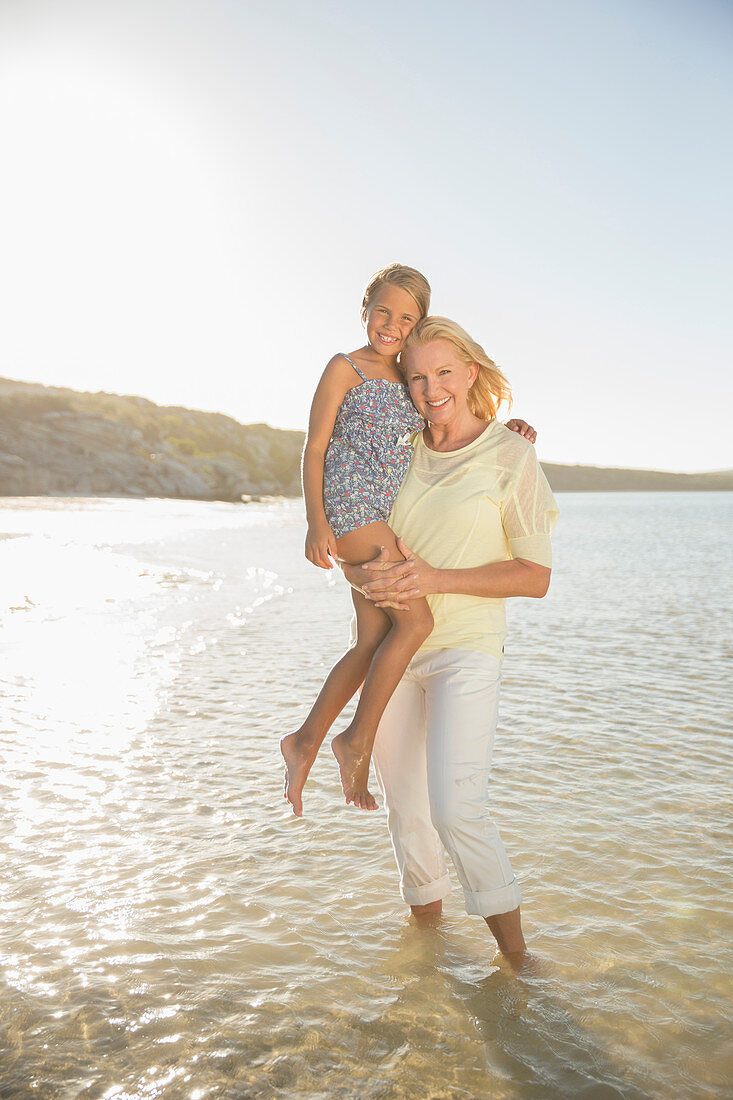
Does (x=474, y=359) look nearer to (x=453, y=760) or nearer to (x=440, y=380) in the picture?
(x=440, y=380)

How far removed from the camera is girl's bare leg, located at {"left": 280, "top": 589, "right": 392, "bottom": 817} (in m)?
3.20

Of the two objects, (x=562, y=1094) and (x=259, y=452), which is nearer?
(x=562, y=1094)

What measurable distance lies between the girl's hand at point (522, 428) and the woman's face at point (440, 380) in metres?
0.31

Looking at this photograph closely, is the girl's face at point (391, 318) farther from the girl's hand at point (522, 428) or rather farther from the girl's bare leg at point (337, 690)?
the girl's bare leg at point (337, 690)

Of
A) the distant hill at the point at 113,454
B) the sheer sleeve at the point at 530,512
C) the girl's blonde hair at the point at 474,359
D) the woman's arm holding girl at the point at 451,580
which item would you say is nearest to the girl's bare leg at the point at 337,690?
the woman's arm holding girl at the point at 451,580

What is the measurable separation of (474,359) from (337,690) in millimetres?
1403

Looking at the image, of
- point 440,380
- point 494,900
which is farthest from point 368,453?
point 494,900

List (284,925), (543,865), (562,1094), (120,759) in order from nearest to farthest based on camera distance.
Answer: (562,1094), (284,925), (543,865), (120,759)

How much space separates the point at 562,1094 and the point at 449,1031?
0.43 m

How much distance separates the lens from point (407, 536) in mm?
3234

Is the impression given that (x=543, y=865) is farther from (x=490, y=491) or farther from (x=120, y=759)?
(x=120, y=759)

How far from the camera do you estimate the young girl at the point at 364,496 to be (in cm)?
305

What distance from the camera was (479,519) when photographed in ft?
10.1

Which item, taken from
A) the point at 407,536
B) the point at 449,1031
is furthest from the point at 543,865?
the point at 407,536
